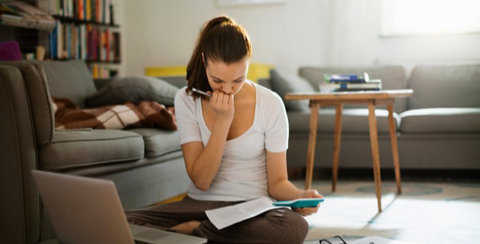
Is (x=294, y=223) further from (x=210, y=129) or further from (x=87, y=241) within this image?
(x=87, y=241)

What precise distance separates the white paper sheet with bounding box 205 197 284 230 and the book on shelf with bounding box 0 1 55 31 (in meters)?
2.59

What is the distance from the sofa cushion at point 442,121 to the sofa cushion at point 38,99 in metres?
2.27

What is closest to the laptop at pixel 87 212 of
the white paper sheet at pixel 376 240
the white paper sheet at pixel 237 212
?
the white paper sheet at pixel 237 212

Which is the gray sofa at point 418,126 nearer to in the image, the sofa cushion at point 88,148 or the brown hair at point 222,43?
the sofa cushion at point 88,148

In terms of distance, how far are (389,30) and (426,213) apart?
2366 millimetres

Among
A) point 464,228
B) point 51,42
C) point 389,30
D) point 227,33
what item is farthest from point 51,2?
point 464,228

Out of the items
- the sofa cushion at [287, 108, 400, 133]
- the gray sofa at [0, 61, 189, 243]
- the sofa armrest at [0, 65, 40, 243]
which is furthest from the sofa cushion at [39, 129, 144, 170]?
the sofa cushion at [287, 108, 400, 133]

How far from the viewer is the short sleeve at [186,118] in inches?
69.8

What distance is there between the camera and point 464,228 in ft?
7.43

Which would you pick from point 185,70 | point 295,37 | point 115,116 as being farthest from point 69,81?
point 295,37

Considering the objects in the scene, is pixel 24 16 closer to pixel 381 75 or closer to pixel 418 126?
pixel 381 75

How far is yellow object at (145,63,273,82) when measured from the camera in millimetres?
4434

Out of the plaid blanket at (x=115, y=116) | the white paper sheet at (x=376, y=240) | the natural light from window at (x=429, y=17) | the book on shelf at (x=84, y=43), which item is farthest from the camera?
the natural light from window at (x=429, y=17)

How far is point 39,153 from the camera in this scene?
1980mm
